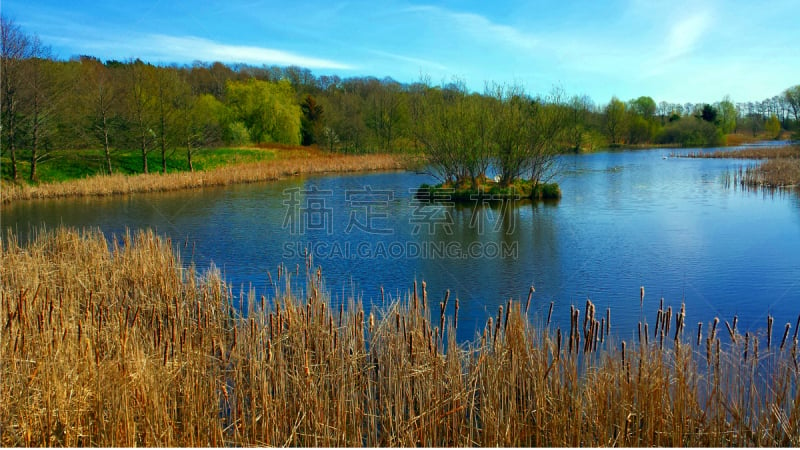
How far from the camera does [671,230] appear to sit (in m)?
16.1

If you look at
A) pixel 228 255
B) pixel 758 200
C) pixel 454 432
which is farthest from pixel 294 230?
pixel 758 200

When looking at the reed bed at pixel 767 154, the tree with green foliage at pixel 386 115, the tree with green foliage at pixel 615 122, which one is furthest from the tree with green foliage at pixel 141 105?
the tree with green foliage at pixel 615 122

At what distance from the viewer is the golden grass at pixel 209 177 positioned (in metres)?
24.9

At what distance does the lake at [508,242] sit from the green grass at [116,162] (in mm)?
5835

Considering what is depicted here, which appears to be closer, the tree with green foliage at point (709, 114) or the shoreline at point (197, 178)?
the shoreline at point (197, 178)

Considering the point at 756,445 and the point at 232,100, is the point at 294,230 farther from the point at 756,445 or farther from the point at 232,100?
the point at 232,100

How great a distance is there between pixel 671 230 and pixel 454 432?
13522mm

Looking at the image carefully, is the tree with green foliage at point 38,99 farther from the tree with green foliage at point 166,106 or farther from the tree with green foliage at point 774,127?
the tree with green foliage at point 774,127

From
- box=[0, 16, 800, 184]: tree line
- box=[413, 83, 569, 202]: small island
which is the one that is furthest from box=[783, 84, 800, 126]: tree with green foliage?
box=[413, 83, 569, 202]: small island

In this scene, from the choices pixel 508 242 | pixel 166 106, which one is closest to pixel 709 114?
pixel 166 106

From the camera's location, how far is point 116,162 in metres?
33.8

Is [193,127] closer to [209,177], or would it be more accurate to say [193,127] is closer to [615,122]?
[209,177]

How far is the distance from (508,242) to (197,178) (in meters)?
20.6

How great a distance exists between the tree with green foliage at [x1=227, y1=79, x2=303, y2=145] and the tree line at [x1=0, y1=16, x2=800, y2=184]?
0.10m
